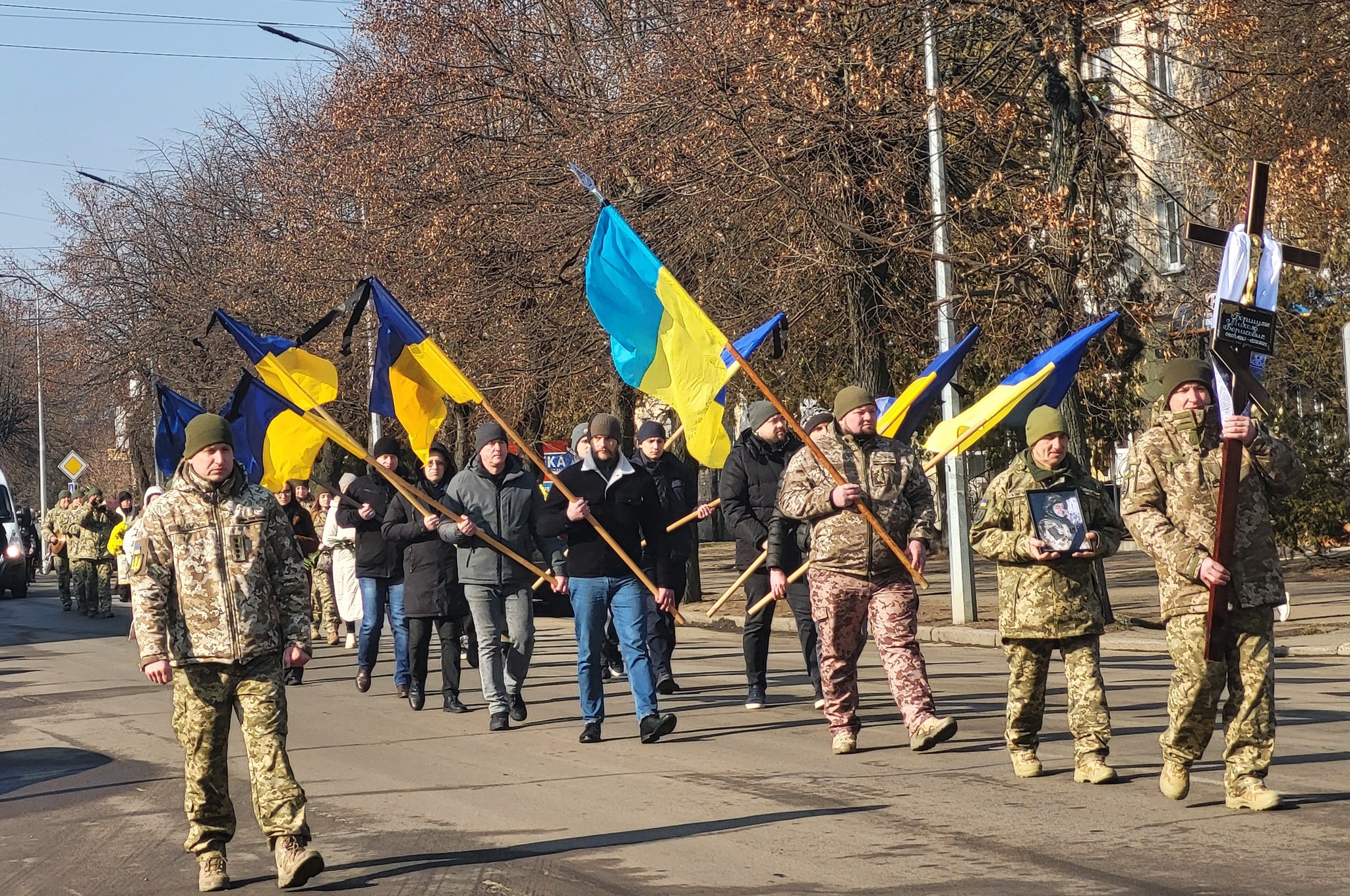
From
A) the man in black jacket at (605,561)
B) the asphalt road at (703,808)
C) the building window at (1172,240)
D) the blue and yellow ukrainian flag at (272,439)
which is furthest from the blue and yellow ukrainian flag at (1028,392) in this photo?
the building window at (1172,240)

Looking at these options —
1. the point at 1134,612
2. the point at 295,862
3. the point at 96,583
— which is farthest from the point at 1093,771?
the point at 96,583

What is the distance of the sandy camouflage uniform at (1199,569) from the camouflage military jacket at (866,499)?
1.82 m

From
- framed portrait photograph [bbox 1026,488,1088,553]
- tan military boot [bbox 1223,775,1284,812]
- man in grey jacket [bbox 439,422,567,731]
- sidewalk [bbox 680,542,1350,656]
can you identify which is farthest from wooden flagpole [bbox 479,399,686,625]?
sidewalk [bbox 680,542,1350,656]

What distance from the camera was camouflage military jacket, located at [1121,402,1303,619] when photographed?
6.96 metres

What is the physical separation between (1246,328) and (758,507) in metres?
4.76

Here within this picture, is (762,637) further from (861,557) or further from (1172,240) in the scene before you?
(1172,240)

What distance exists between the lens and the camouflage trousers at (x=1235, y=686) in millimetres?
6926

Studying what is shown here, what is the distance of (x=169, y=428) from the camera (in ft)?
49.8

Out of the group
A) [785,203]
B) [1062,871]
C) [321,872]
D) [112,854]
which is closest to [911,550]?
[1062,871]

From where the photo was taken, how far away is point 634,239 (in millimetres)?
10359

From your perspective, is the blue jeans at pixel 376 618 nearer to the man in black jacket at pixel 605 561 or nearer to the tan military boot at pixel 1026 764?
the man in black jacket at pixel 605 561

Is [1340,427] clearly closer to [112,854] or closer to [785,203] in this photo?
[785,203]

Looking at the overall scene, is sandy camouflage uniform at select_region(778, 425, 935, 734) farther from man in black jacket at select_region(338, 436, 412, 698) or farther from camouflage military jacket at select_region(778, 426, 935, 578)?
man in black jacket at select_region(338, 436, 412, 698)

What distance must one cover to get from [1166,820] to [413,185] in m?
19.1
